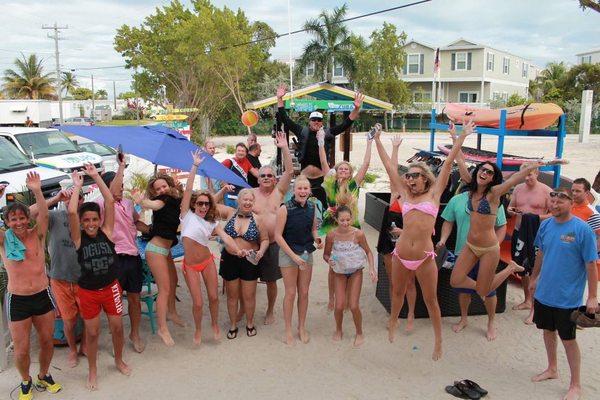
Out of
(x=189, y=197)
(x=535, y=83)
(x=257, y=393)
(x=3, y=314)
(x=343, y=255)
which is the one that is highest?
(x=535, y=83)

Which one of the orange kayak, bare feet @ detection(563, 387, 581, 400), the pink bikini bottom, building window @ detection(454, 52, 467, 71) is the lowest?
bare feet @ detection(563, 387, 581, 400)

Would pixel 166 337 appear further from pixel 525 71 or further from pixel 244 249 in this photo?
pixel 525 71

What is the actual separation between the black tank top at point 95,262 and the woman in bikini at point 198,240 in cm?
77

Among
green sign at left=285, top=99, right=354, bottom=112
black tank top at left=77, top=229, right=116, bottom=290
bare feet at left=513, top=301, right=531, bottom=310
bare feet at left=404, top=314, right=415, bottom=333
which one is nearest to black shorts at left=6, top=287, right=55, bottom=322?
black tank top at left=77, top=229, right=116, bottom=290

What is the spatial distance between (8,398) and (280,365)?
210cm

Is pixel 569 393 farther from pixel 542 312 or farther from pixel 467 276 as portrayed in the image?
pixel 467 276

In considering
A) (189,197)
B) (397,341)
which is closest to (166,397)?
(189,197)

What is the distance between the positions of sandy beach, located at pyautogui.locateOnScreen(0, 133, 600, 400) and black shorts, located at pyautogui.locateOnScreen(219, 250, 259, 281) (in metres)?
0.62

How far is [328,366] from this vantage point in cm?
429

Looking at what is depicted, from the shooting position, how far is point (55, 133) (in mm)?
11172

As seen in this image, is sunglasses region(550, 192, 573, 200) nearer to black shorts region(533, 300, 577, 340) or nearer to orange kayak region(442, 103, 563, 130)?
black shorts region(533, 300, 577, 340)

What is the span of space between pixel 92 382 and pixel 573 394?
3.67 m

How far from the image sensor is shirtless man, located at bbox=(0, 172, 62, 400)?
3533 mm

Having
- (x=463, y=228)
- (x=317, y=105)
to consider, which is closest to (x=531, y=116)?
A: (x=463, y=228)
